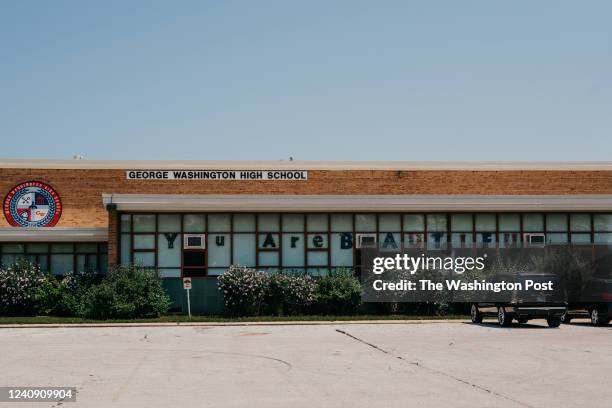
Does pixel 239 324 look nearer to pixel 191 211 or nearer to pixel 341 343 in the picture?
pixel 191 211

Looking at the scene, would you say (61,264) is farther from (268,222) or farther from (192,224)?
(268,222)

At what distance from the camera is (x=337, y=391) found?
46.6 feet

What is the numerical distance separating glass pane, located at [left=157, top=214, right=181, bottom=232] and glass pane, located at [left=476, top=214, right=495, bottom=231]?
45.0 ft

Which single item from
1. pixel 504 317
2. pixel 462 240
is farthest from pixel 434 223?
pixel 504 317

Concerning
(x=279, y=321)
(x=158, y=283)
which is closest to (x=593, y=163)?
(x=279, y=321)

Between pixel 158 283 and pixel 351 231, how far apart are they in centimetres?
912

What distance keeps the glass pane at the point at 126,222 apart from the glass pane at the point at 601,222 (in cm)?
2145

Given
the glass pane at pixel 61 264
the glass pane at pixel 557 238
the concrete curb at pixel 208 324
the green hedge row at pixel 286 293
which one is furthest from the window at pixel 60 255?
the glass pane at pixel 557 238

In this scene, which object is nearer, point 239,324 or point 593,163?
point 239,324

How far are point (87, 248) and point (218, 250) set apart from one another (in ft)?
24.2

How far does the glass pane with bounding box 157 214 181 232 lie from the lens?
3894cm

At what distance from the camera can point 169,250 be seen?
38.9m

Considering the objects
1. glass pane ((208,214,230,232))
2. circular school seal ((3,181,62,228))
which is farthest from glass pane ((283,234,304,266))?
circular school seal ((3,181,62,228))

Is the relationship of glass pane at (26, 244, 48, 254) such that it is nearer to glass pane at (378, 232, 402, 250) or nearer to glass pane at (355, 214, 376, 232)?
glass pane at (355, 214, 376, 232)
